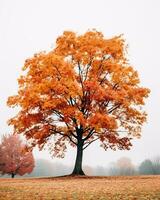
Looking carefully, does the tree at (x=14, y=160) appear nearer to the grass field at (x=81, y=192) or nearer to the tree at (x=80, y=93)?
the tree at (x=80, y=93)

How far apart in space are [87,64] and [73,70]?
1.79 m

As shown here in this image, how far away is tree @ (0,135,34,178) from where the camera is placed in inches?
1879

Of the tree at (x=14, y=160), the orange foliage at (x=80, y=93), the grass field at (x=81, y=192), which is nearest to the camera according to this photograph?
the grass field at (x=81, y=192)

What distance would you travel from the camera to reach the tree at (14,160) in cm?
4772

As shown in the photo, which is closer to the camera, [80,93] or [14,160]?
[80,93]

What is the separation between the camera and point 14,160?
158 feet

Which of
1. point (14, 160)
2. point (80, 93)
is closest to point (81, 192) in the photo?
point (80, 93)

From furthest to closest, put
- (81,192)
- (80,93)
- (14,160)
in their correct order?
(14,160), (80,93), (81,192)

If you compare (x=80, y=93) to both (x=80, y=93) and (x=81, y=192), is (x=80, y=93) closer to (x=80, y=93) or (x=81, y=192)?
(x=80, y=93)

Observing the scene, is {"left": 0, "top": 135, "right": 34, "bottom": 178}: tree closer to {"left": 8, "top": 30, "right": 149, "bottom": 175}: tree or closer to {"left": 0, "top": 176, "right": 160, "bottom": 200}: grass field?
{"left": 8, "top": 30, "right": 149, "bottom": 175}: tree

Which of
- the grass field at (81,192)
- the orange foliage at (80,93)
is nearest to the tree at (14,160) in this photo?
the orange foliage at (80,93)

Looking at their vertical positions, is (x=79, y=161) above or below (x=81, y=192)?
above

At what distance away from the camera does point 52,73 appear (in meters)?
33.8

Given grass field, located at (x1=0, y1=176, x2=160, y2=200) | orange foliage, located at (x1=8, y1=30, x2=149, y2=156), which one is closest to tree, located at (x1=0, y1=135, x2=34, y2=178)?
orange foliage, located at (x1=8, y1=30, x2=149, y2=156)
